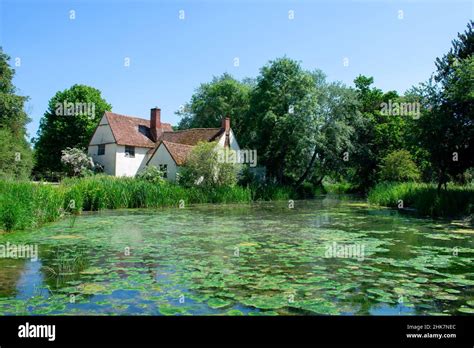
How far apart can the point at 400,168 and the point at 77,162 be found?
28.3m

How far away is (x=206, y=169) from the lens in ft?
101

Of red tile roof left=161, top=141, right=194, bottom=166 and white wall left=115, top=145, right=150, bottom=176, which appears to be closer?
red tile roof left=161, top=141, right=194, bottom=166

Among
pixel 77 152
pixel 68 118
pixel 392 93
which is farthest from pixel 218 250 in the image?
pixel 68 118

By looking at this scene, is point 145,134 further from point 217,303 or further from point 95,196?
point 217,303

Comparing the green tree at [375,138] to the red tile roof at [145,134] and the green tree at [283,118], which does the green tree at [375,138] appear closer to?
the green tree at [283,118]

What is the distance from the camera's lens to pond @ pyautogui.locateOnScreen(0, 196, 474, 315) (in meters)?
5.76

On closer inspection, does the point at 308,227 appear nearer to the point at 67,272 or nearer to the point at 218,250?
the point at 218,250

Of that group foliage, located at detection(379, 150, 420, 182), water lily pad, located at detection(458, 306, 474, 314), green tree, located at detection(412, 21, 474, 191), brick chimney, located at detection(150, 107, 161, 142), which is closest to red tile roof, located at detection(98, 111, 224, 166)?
brick chimney, located at detection(150, 107, 161, 142)

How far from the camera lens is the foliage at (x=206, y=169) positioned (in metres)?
30.7

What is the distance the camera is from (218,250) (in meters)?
10.2

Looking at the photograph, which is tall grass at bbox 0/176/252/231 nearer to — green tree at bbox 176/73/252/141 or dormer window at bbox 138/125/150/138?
dormer window at bbox 138/125/150/138

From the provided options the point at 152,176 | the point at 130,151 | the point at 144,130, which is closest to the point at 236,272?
the point at 152,176

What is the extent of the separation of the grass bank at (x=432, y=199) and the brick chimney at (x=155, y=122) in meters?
25.2

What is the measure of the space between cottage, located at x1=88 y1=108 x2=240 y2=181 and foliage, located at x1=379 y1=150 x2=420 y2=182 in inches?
618
